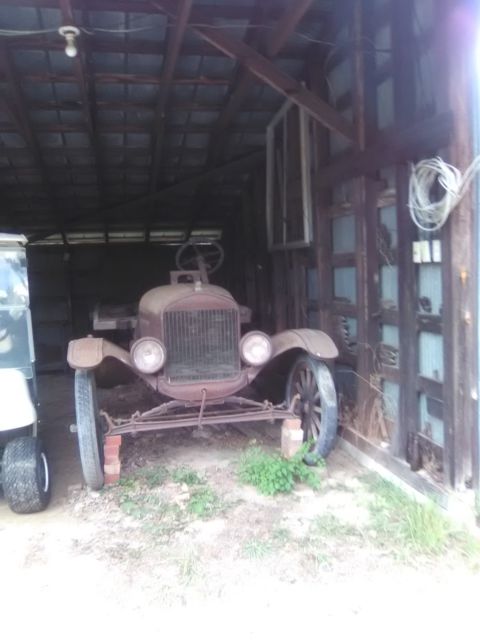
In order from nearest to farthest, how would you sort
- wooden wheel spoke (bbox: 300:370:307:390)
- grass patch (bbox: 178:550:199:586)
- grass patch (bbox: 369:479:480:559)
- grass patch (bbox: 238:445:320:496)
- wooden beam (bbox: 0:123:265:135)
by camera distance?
grass patch (bbox: 178:550:199:586) → grass patch (bbox: 369:479:480:559) → grass patch (bbox: 238:445:320:496) → wooden wheel spoke (bbox: 300:370:307:390) → wooden beam (bbox: 0:123:265:135)

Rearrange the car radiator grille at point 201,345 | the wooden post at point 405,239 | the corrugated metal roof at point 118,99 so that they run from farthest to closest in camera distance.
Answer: the corrugated metal roof at point 118,99, the car radiator grille at point 201,345, the wooden post at point 405,239

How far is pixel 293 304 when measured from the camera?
20.4 feet

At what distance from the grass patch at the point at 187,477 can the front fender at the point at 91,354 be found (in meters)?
0.78

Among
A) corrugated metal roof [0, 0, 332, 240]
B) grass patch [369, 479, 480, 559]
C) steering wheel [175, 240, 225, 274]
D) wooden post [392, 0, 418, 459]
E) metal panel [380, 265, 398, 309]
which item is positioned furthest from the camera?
steering wheel [175, 240, 225, 274]

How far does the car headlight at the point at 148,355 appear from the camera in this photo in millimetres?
4027

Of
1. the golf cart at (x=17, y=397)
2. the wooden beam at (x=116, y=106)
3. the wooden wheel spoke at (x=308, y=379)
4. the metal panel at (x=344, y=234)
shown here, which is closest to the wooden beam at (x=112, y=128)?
the wooden beam at (x=116, y=106)

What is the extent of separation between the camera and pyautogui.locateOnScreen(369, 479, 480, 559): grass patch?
3031 mm

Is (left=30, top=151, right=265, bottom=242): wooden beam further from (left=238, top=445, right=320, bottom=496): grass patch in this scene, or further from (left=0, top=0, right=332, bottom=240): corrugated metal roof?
(left=238, top=445, right=320, bottom=496): grass patch

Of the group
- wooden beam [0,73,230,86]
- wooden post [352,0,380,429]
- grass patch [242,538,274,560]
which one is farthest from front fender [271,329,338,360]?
wooden beam [0,73,230,86]

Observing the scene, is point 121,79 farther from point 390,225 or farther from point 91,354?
point 390,225

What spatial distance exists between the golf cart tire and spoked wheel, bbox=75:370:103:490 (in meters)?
0.30

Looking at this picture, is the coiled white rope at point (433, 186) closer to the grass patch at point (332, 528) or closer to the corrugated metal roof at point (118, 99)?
the corrugated metal roof at point (118, 99)

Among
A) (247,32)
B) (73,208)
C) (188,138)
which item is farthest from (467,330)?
(73,208)

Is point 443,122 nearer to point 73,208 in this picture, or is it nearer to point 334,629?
point 334,629
